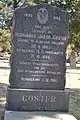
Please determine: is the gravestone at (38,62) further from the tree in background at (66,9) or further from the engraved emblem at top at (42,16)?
the tree in background at (66,9)

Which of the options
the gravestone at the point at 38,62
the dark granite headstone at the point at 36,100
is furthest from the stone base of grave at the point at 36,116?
the dark granite headstone at the point at 36,100

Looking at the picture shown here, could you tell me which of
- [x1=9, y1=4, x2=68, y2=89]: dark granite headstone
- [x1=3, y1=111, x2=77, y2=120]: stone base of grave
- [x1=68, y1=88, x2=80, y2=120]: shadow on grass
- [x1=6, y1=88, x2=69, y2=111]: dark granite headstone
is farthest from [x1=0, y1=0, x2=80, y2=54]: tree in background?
[x1=3, y1=111, x2=77, y2=120]: stone base of grave

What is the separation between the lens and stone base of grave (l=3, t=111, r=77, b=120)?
24.9ft

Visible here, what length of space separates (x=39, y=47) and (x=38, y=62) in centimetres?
32

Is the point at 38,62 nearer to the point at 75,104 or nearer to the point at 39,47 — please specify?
the point at 39,47

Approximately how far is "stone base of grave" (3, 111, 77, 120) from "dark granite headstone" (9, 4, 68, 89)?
1.89 ft

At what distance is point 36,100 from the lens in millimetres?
8188

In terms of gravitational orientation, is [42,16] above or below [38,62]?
above

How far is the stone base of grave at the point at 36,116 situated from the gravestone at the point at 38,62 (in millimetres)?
42

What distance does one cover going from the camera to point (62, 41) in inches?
326

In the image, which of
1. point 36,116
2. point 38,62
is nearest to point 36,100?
point 36,116

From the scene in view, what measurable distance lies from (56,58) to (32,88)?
2.69 ft

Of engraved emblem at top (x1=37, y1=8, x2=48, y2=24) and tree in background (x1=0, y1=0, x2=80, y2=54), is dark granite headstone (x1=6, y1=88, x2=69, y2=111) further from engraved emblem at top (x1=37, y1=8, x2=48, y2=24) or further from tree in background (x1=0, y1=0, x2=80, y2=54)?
tree in background (x1=0, y1=0, x2=80, y2=54)

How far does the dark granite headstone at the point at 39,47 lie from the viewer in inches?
319
